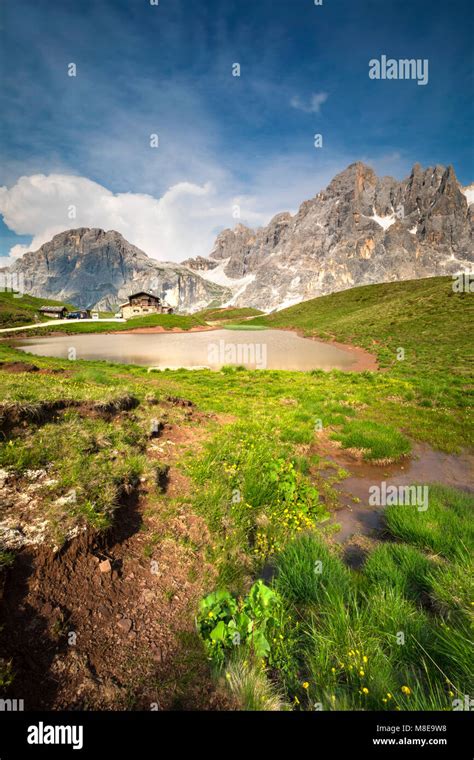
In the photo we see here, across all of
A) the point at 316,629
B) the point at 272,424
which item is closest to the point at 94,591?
the point at 316,629

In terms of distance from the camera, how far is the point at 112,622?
339 cm

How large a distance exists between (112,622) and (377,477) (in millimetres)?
7463

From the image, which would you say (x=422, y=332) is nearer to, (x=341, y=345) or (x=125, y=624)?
(x=341, y=345)

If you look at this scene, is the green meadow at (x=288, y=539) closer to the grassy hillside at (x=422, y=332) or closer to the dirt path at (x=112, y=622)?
the dirt path at (x=112, y=622)

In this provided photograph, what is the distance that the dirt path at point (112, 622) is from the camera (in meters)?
2.70

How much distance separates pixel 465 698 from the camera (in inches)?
106

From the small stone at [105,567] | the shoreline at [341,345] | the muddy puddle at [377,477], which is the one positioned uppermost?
the shoreline at [341,345]

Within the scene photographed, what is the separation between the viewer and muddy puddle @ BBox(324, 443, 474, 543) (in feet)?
19.9

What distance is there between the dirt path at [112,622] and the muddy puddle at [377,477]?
3381 mm

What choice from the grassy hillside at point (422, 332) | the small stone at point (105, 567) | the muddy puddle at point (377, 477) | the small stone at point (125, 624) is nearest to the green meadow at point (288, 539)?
the muddy puddle at point (377, 477)

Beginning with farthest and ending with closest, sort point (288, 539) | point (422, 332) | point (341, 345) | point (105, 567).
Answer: point (341, 345) < point (422, 332) < point (288, 539) < point (105, 567)

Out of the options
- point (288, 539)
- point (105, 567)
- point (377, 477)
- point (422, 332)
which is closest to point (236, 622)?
point (105, 567)

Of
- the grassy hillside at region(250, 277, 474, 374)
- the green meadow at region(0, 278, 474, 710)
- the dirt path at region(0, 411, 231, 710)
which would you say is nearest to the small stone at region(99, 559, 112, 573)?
the dirt path at region(0, 411, 231, 710)

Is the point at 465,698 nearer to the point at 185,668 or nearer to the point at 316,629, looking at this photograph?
the point at 316,629
